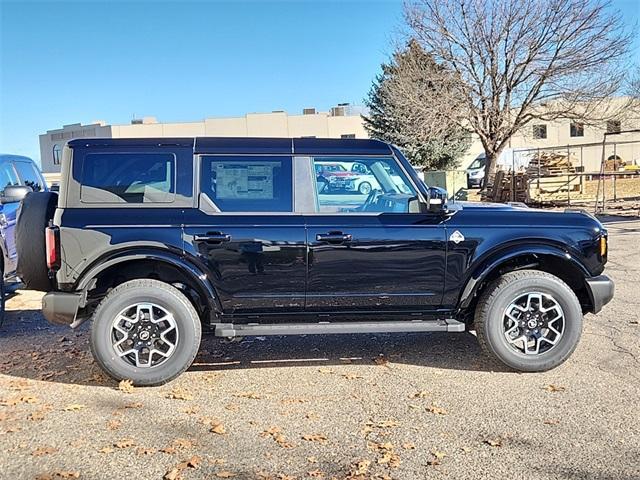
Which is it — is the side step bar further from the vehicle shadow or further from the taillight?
the taillight

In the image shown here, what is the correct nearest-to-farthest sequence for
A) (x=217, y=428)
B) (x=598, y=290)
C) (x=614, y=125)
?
(x=217, y=428) → (x=598, y=290) → (x=614, y=125)

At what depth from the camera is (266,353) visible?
17.9ft

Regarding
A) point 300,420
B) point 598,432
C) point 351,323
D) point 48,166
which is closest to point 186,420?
point 300,420

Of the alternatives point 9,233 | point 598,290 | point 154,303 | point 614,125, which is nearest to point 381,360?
point 598,290

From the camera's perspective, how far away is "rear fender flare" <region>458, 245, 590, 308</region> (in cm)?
477

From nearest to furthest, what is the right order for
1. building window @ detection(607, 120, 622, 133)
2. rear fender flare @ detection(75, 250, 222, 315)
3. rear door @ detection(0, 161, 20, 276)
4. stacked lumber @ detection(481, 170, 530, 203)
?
rear fender flare @ detection(75, 250, 222, 315), rear door @ detection(0, 161, 20, 276), stacked lumber @ detection(481, 170, 530, 203), building window @ detection(607, 120, 622, 133)

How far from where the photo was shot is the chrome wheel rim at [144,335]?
14.9 feet

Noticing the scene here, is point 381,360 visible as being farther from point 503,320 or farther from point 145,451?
point 145,451

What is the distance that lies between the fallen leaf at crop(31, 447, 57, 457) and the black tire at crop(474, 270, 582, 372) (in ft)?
10.6

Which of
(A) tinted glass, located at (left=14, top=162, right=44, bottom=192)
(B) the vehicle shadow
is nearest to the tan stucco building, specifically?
(A) tinted glass, located at (left=14, top=162, right=44, bottom=192)

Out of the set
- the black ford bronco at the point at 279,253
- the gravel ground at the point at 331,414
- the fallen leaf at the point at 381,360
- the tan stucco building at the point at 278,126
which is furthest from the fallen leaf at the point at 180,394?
the tan stucco building at the point at 278,126

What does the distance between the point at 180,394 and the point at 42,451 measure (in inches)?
44.0

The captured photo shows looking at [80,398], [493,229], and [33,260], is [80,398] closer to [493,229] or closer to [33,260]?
[33,260]

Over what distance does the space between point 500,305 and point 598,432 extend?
1.31 m
